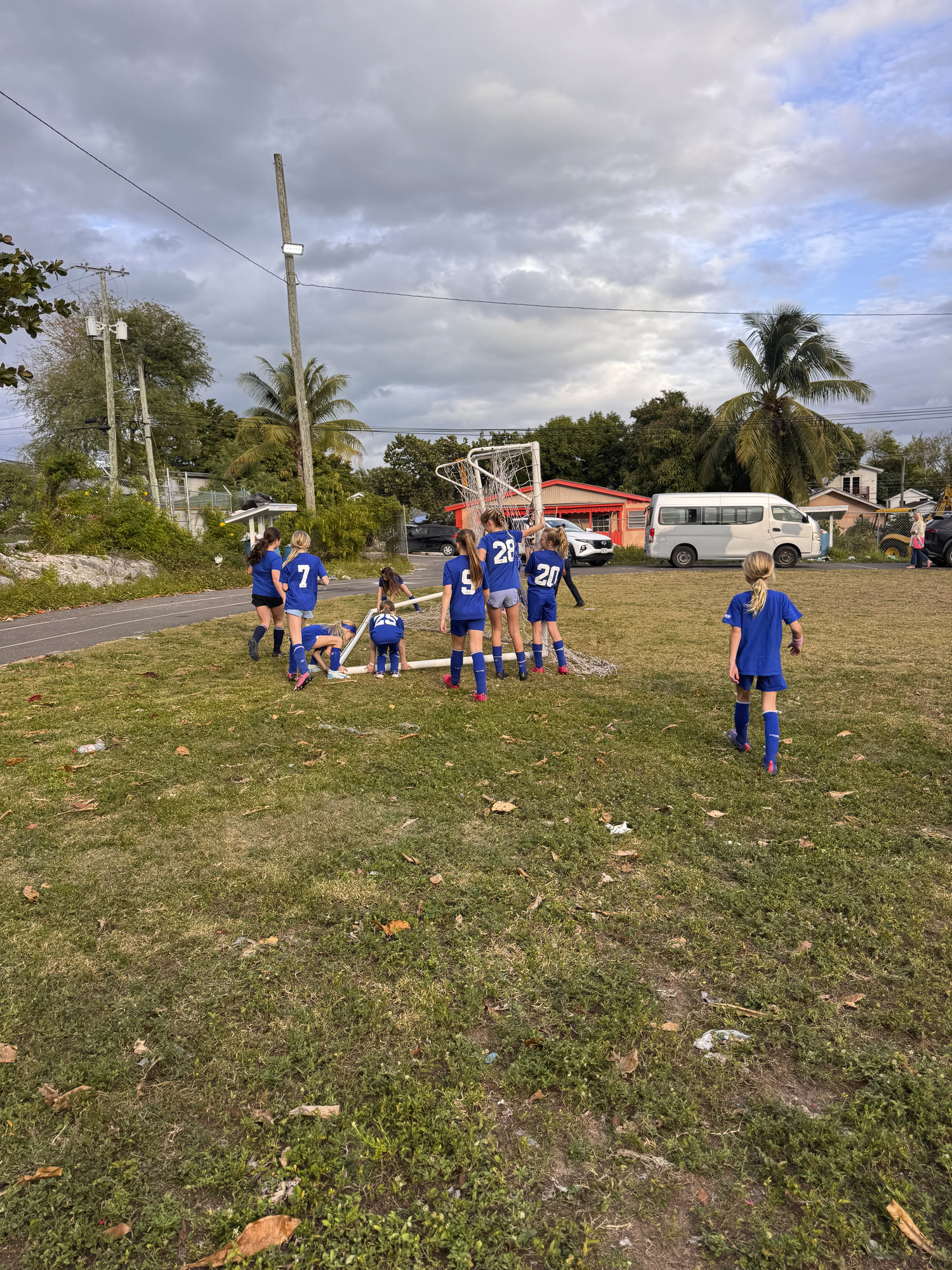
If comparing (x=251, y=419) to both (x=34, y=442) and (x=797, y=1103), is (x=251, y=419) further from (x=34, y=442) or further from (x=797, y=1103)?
(x=797, y=1103)

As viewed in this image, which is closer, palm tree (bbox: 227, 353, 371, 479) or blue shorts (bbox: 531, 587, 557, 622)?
blue shorts (bbox: 531, 587, 557, 622)

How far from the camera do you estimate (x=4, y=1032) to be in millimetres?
2586

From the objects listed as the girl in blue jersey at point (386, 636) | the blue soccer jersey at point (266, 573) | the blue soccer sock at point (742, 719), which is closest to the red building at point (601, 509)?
the blue soccer jersey at point (266, 573)

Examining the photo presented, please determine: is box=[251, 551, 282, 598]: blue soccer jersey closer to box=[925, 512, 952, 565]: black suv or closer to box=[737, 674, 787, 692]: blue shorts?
box=[737, 674, 787, 692]: blue shorts

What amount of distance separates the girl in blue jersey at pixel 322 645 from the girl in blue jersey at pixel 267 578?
53 centimetres

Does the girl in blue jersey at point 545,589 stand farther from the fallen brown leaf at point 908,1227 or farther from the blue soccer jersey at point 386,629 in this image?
the fallen brown leaf at point 908,1227

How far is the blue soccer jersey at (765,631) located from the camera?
200 inches

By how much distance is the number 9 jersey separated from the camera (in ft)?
25.7

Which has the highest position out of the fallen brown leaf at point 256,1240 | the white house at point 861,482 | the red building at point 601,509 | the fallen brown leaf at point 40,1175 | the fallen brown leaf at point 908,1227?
the white house at point 861,482

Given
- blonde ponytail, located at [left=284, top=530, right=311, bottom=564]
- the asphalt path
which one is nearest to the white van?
the asphalt path

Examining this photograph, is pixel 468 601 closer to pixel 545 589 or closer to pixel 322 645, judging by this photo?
pixel 545 589

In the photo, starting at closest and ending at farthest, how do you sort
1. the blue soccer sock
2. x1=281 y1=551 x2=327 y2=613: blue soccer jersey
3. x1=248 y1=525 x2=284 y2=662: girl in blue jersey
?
the blue soccer sock, x1=281 y1=551 x2=327 y2=613: blue soccer jersey, x1=248 y1=525 x2=284 y2=662: girl in blue jersey

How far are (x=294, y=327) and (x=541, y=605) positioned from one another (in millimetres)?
18089

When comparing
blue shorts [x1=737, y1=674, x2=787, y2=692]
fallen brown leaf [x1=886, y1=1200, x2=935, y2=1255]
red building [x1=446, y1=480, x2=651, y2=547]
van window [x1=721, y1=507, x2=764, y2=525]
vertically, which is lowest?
fallen brown leaf [x1=886, y1=1200, x2=935, y2=1255]
